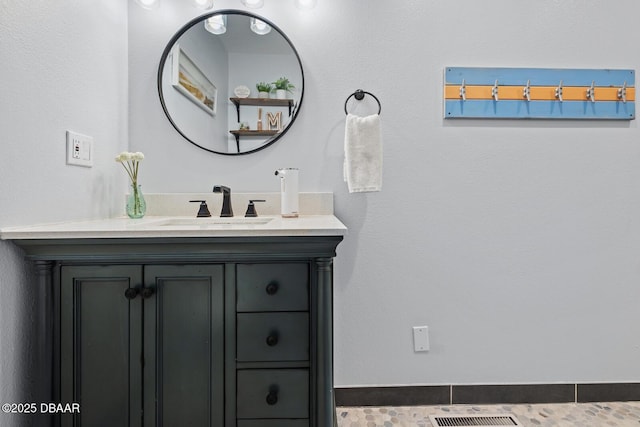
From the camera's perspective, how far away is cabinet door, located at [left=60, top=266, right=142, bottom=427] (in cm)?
104

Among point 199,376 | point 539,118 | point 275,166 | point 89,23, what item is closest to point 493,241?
point 539,118

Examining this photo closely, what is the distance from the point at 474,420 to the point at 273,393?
0.95 m

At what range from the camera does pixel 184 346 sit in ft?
3.43

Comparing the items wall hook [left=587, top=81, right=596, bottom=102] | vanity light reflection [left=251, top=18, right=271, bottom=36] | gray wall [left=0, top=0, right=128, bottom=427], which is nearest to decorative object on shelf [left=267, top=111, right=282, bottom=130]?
vanity light reflection [left=251, top=18, right=271, bottom=36]

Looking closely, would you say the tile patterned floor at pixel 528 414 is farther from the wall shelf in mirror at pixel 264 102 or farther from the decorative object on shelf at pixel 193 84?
the decorative object on shelf at pixel 193 84

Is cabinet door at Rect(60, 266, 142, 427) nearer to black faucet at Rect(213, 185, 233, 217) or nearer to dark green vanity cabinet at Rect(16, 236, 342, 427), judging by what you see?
dark green vanity cabinet at Rect(16, 236, 342, 427)

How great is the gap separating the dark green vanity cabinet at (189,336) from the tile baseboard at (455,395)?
2.08 feet

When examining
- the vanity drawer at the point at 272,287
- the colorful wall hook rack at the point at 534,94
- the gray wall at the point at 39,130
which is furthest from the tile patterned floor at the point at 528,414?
the colorful wall hook rack at the point at 534,94

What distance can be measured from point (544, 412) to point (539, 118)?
128 centimetres

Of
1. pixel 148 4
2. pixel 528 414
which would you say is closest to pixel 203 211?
pixel 148 4

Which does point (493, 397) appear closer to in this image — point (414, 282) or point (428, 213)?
point (414, 282)

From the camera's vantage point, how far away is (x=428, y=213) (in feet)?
5.34

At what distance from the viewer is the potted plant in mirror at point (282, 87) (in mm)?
1607

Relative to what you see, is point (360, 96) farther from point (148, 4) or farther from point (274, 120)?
point (148, 4)
